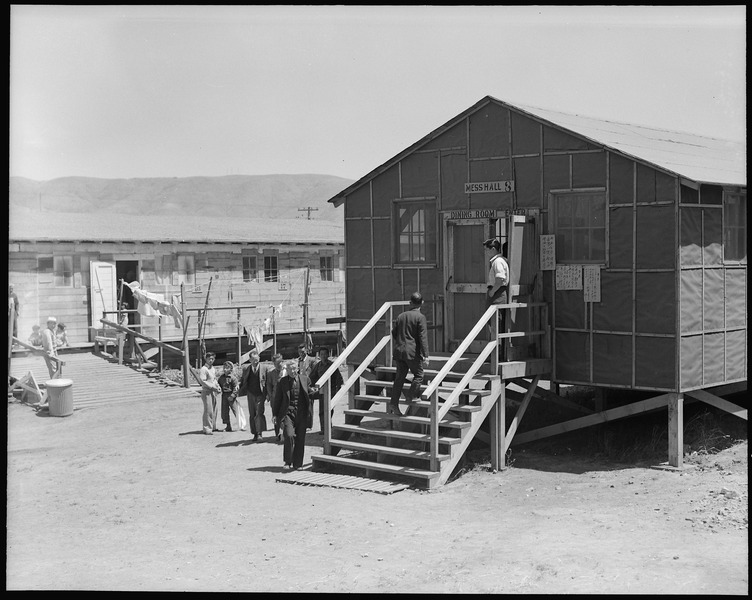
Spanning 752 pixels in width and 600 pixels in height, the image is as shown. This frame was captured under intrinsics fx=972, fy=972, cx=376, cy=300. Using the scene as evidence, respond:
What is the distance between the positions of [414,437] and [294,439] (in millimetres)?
2271

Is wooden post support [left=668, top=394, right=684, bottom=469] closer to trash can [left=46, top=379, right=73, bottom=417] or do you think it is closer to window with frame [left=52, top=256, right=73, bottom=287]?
trash can [left=46, top=379, right=73, bottom=417]

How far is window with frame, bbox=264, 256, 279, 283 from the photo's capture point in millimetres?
34812

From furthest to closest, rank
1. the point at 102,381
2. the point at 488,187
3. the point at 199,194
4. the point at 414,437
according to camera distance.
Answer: the point at 199,194, the point at 102,381, the point at 488,187, the point at 414,437

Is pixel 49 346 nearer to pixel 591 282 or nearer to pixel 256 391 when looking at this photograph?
pixel 256 391

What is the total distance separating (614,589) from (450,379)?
720cm

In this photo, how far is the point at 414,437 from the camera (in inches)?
625

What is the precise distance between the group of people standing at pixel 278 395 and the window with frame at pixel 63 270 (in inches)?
389

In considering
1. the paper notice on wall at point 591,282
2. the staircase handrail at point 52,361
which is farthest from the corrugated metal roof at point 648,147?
the staircase handrail at point 52,361

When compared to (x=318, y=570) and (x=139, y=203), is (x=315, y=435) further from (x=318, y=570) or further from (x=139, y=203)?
(x=139, y=203)

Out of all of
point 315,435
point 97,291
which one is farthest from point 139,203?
point 315,435

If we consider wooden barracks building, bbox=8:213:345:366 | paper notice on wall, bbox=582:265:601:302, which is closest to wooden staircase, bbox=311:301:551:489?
paper notice on wall, bbox=582:265:601:302

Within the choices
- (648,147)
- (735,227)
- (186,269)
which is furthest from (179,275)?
(735,227)

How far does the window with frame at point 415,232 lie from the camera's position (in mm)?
18891

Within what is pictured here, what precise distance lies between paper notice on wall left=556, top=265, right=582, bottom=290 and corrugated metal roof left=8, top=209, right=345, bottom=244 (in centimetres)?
1760
